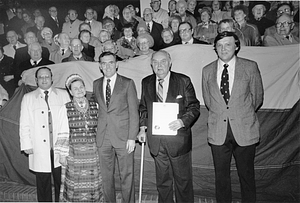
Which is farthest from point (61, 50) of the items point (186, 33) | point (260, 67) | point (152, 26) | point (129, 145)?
point (260, 67)

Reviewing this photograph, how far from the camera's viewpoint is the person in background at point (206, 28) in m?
4.42

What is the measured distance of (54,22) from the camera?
5.20 meters

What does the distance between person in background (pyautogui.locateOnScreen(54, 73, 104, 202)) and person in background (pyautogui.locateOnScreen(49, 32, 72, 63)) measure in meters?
1.43

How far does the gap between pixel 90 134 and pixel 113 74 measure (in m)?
0.71

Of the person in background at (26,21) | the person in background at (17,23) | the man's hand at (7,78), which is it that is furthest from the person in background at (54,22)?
the man's hand at (7,78)

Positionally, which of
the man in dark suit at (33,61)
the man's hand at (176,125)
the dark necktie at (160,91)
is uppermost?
the man in dark suit at (33,61)

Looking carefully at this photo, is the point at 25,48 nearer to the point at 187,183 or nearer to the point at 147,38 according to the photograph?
the point at 147,38

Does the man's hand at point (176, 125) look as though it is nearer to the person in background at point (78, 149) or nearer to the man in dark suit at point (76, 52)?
the person in background at point (78, 149)

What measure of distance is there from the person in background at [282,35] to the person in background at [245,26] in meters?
0.20

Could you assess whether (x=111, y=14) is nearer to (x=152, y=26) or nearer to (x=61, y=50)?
(x=152, y=26)

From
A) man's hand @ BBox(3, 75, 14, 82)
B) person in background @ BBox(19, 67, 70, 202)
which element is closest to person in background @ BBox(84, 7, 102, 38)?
man's hand @ BBox(3, 75, 14, 82)

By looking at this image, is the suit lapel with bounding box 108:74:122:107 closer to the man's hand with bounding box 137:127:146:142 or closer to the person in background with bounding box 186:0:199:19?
the man's hand with bounding box 137:127:146:142

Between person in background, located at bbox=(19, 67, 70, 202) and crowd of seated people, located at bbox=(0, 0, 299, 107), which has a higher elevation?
crowd of seated people, located at bbox=(0, 0, 299, 107)

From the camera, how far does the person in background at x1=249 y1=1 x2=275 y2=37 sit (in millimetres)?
4457
